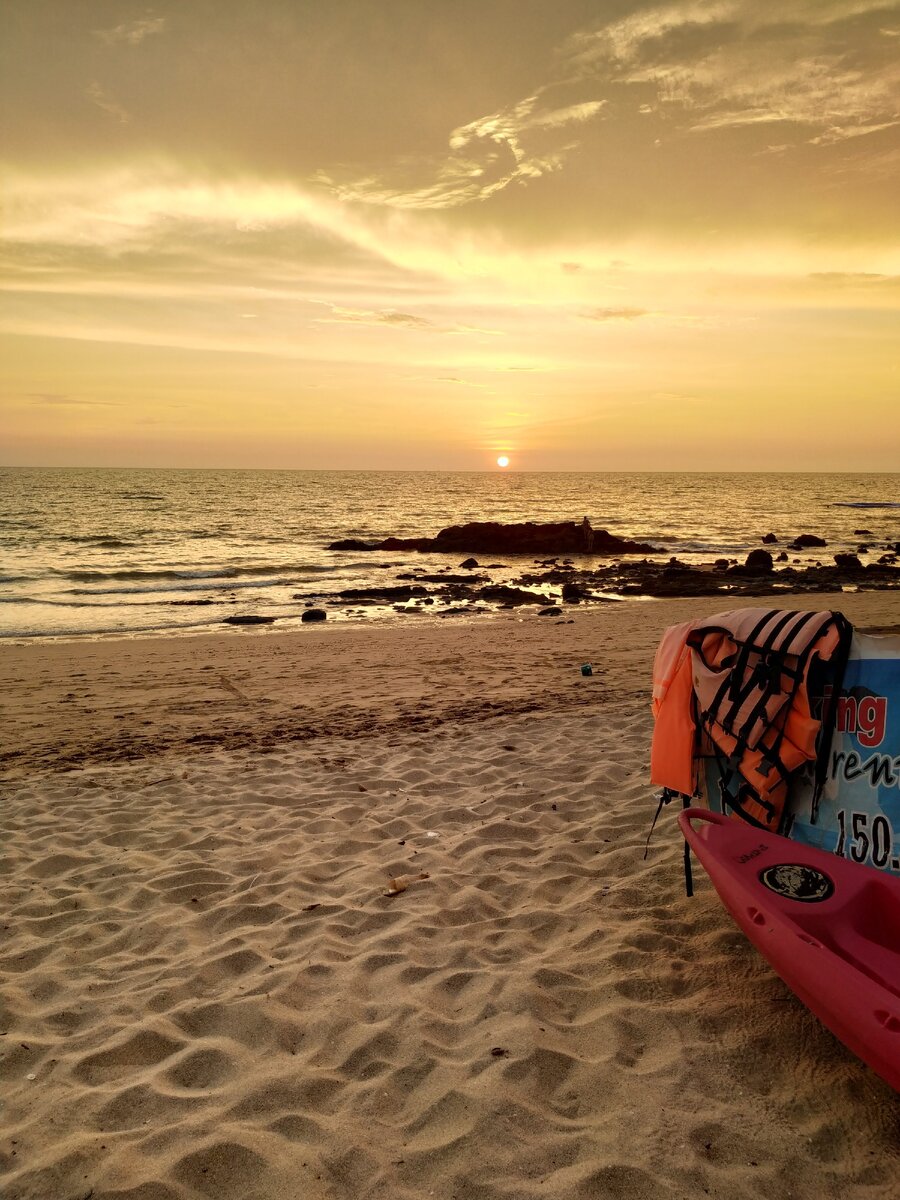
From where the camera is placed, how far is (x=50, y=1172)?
2.74 metres

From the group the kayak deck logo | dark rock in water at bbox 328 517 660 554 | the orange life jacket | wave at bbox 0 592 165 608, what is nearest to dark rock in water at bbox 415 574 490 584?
wave at bbox 0 592 165 608

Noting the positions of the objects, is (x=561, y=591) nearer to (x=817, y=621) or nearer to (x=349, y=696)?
(x=349, y=696)

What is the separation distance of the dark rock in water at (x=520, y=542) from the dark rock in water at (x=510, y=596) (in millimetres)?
13444

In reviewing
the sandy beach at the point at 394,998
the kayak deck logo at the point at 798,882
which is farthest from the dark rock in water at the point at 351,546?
the kayak deck logo at the point at 798,882

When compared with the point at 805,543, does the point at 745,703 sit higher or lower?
higher

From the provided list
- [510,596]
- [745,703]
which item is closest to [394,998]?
[745,703]

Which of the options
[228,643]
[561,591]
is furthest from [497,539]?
[228,643]

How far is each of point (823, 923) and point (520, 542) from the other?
1352 inches

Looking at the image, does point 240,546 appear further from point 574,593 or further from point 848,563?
point 848,563

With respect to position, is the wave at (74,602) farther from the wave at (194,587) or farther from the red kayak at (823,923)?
the red kayak at (823,923)

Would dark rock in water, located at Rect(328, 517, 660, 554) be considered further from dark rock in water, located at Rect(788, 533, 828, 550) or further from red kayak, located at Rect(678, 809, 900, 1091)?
red kayak, located at Rect(678, 809, 900, 1091)

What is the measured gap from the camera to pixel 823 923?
3361mm

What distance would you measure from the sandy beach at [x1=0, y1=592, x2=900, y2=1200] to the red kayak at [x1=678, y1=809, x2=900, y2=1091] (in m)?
0.43

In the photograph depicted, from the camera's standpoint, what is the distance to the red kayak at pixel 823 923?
8.84 feet
